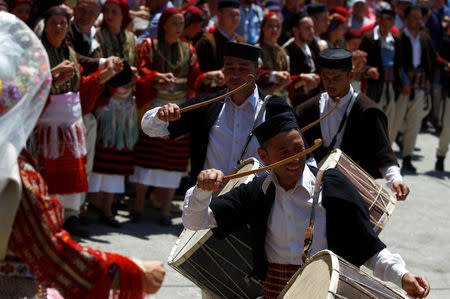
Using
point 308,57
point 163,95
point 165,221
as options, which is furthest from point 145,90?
point 308,57

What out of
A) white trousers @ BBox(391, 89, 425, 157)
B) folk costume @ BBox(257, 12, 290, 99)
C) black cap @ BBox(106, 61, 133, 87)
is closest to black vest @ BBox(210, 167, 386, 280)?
black cap @ BBox(106, 61, 133, 87)

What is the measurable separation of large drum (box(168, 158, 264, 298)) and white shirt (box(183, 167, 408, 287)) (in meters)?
0.20

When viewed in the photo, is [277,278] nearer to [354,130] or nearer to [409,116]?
[354,130]

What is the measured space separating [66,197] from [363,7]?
6.53m

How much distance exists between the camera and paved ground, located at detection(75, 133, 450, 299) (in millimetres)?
5711

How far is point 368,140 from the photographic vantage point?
16.2 ft

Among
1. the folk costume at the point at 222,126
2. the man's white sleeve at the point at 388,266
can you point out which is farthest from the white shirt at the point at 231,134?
the man's white sleeve at the point at 388,266

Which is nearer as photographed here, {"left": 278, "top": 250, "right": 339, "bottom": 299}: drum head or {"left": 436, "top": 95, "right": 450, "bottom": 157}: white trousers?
{"left": 278, "top": 250, "right": 339, "bottom": 299}: drum head

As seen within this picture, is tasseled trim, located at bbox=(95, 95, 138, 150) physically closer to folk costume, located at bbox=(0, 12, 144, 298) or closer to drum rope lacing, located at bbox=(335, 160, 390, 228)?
drum rope lacing, located at bbox=(335, 160, 390, 228)

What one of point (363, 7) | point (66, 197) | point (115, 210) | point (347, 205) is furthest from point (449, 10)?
point (347, 205)

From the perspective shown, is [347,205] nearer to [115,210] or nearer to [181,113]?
[181,113]

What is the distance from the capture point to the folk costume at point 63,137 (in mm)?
5746

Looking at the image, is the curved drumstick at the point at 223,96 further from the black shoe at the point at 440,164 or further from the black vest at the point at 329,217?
Answer: the black shoe at the point at 440,164

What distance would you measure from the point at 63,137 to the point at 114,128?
81 centimetres
